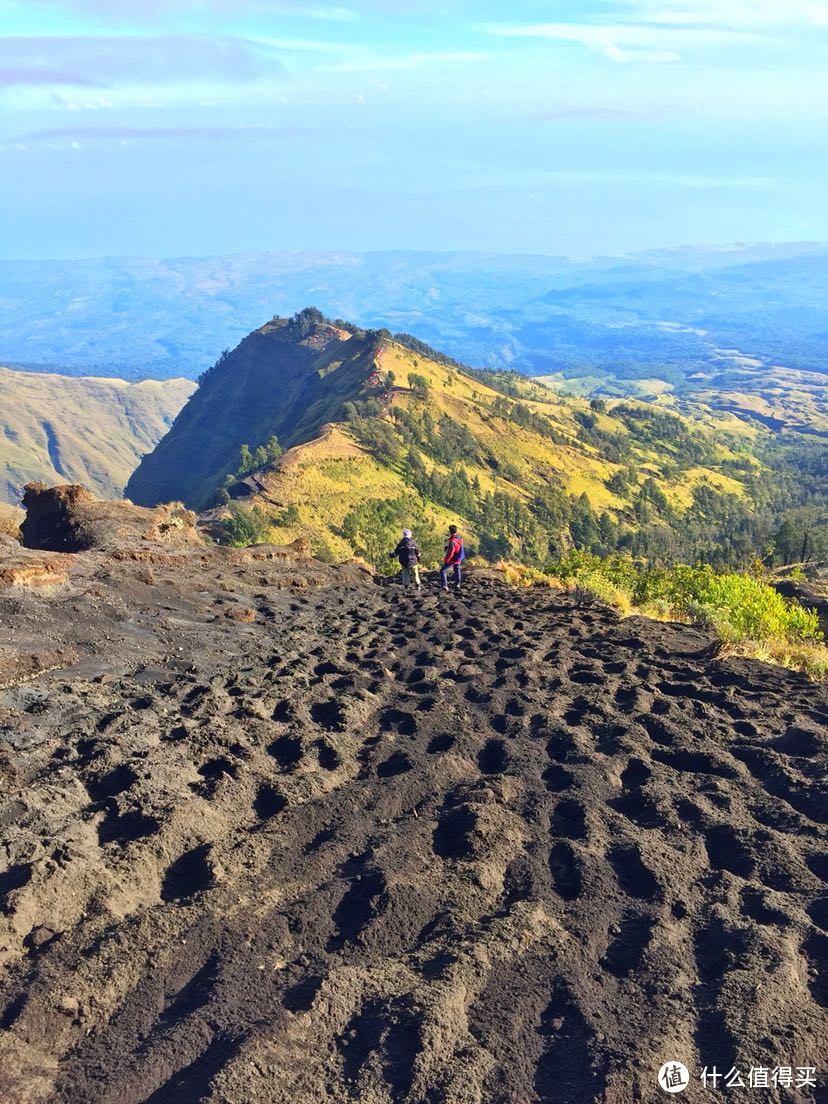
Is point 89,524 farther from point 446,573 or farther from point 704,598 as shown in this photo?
point 704,598

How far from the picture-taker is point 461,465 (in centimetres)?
9225

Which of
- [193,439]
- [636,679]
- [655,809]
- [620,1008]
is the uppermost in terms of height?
[620,1008]

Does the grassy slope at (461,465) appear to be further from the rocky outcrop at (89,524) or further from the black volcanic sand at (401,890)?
the black volcanic sand at (401,890)

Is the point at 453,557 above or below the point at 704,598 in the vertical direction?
below

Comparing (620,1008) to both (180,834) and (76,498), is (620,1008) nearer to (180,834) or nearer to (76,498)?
(180,834)

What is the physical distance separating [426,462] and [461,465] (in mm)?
6467

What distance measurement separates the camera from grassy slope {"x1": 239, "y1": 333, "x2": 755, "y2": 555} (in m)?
64.4

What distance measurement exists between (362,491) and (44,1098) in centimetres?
6820

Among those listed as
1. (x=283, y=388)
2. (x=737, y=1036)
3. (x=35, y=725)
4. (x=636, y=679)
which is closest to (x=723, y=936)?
(x=737, y=1036)

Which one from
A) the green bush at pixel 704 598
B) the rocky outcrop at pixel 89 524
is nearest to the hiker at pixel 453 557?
the green bush at pixel 704 598

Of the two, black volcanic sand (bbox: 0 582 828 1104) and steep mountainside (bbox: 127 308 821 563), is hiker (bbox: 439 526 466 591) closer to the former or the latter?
black volcanic sand (bbox: 0 582 828 1104)

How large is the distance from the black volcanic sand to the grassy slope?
4664cm

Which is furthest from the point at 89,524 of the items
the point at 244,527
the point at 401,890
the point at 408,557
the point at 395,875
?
the point at 244,527

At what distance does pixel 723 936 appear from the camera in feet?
18.0
